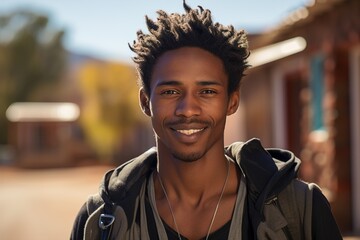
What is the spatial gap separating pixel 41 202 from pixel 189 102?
504 inches

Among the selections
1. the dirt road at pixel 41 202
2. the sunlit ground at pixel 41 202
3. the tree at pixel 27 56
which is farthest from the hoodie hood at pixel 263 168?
the tree at pixel 27 56

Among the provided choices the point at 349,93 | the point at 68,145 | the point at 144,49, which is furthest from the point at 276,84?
the point at 68,145

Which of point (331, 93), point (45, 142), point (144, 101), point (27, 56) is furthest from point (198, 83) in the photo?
point (27, 56)

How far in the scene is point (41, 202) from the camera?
1462cm

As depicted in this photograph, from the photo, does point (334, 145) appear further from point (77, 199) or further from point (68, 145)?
point (68, 145)

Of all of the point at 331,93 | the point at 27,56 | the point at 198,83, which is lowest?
the point at 331,93

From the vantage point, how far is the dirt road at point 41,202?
10055 millimetres

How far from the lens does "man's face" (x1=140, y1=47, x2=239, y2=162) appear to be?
2406mm

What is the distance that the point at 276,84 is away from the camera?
12.5m

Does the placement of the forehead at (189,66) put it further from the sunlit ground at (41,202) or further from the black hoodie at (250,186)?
the sunlit ground at (41,202)

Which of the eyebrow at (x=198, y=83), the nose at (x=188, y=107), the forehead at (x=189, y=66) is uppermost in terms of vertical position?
the forehead at (x=189, y=66)

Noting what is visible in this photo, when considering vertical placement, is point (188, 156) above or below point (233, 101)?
below

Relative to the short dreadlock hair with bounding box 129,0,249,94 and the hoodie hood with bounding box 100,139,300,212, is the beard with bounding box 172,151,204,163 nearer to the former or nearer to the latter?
the hoodie hood with bounding box 100,139,300,212

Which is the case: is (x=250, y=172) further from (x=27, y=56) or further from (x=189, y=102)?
(x=27, y=56)
